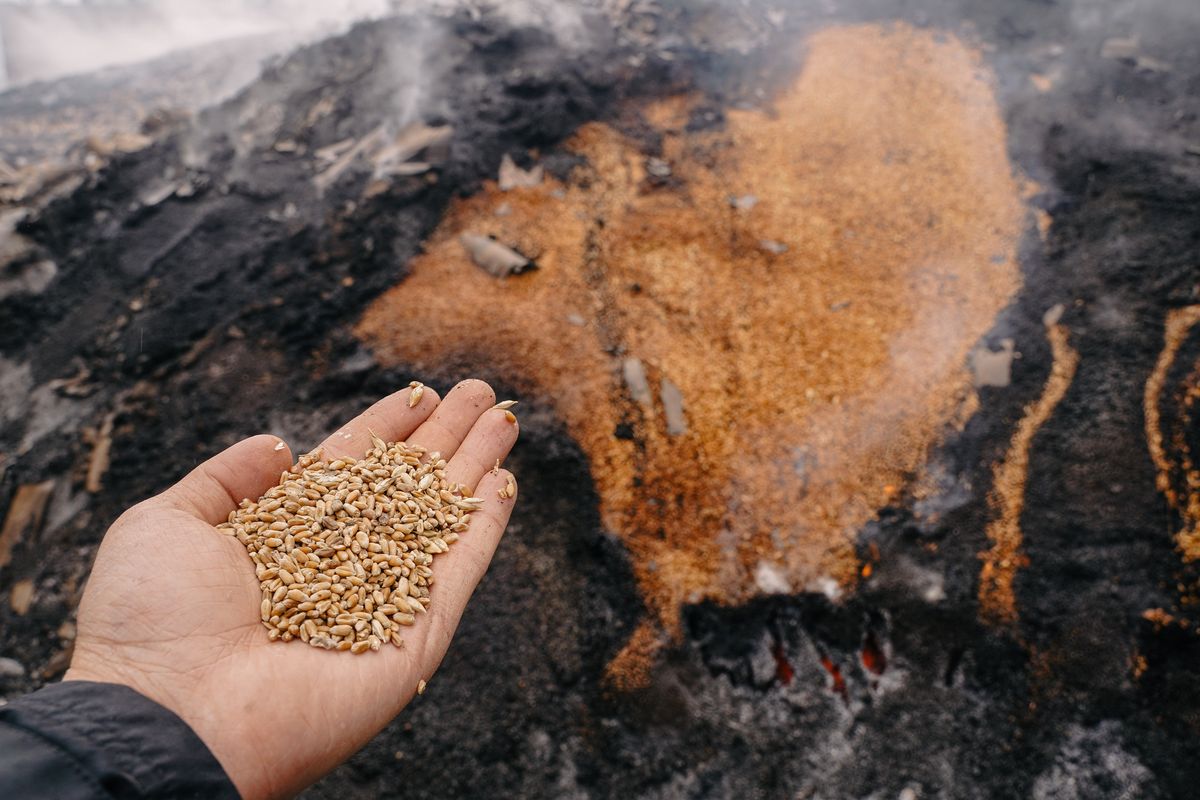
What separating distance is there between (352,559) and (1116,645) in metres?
5.37

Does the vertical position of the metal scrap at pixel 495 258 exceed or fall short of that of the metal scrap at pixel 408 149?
it falls short

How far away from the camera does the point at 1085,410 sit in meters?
5.35

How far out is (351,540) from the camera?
315cm

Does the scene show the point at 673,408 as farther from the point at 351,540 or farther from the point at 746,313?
the point at 351,540

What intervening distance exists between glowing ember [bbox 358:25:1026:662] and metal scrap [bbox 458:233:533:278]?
102 millimetres

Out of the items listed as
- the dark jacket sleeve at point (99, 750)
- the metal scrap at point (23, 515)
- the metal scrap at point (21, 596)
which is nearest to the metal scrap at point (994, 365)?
the dark jacket sleeve at point (99, 750)

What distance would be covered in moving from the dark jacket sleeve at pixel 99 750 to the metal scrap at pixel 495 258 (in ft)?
16.7

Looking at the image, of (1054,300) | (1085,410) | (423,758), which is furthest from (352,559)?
(1054,300)

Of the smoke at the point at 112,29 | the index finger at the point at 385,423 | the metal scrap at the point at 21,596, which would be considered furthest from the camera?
the smoke at the point at 112,29

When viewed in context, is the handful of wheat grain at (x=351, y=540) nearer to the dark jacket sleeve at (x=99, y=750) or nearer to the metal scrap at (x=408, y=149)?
the dark jacket sleeve at (x=99, y=750)

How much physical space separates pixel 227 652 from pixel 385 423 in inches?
60.6

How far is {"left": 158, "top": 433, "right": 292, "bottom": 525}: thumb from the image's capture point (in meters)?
3.02

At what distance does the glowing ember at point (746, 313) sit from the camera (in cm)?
527

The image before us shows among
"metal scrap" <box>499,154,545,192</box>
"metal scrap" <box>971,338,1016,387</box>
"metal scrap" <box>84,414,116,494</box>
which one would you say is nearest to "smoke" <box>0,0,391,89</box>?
"metal scrap" <box>499,154,545,192</box>
